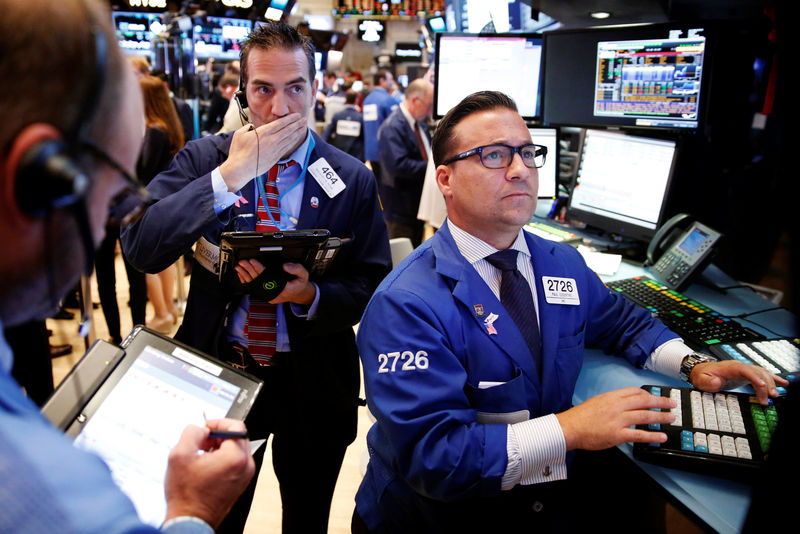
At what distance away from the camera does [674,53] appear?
7.76 ft

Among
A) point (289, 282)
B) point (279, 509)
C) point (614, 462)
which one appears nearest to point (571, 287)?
point (614, 462)

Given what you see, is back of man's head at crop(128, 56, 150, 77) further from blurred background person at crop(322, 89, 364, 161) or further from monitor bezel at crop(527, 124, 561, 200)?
blurred background person at crop(322, 89, 364, 161)

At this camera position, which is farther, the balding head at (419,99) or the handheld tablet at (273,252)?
the balding head at (419,99)

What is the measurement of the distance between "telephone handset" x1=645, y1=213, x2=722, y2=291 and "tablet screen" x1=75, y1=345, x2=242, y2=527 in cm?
174

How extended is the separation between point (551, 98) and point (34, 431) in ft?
9.22

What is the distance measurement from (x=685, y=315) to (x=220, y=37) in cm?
1034

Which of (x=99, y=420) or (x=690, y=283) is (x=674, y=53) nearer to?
(x=690, y=283)

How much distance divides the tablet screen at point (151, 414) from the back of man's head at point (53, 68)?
64 centimetres

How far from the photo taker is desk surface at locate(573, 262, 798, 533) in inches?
43.5

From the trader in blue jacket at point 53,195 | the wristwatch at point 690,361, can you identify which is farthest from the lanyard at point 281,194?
the wristwatch at point 690,361

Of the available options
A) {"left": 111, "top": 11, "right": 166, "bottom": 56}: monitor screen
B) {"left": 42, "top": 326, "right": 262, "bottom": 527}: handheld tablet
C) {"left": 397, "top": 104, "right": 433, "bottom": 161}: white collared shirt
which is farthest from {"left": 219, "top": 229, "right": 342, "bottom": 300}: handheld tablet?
{"left": 111, "top": 11, "right": 166, "bottom": 56}: monitor screen

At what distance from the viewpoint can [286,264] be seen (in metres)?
1.50

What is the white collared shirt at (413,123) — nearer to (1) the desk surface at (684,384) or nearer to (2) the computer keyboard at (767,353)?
(1) the desk surface at (684,384)

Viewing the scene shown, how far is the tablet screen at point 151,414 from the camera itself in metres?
0.99
